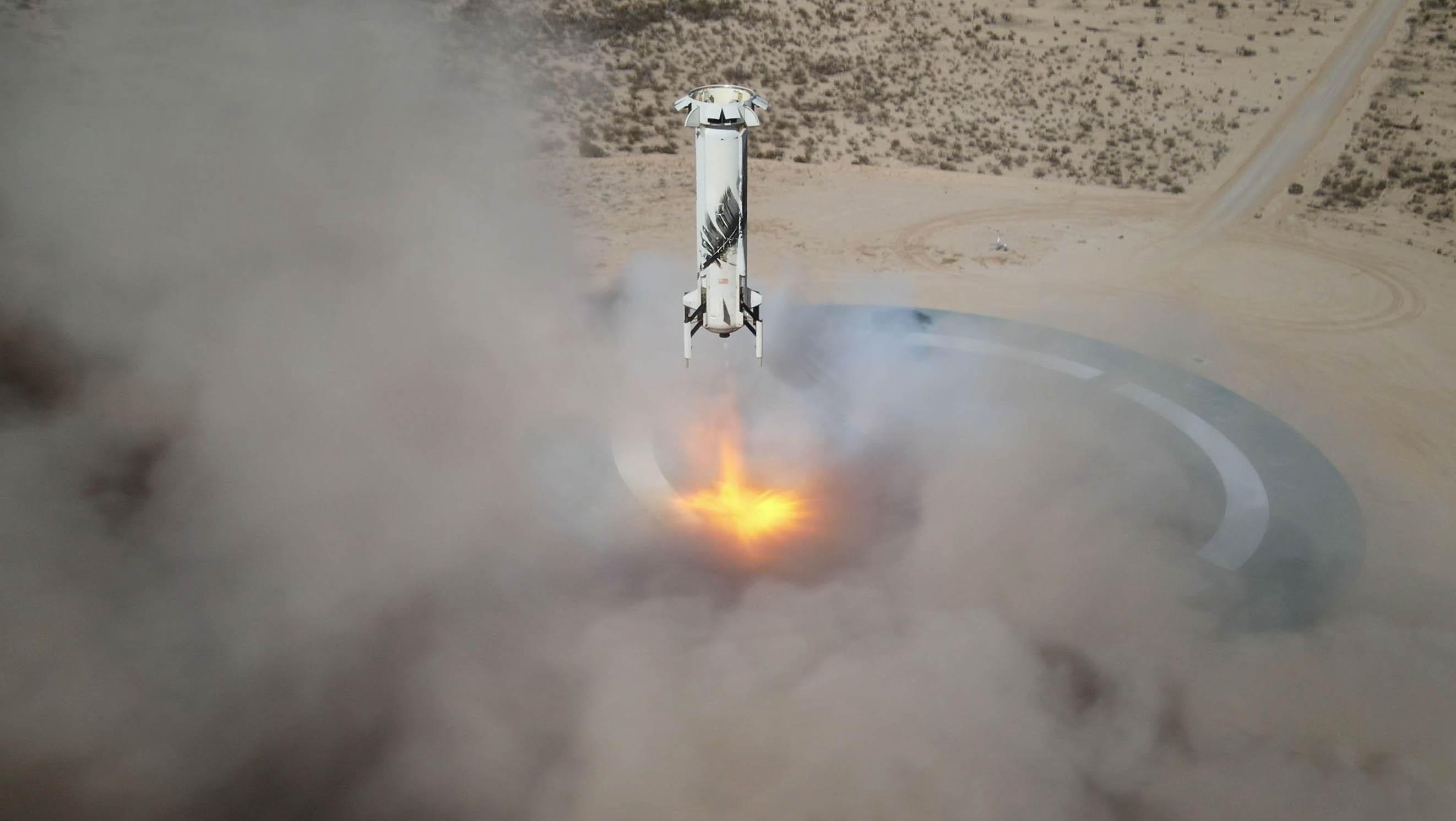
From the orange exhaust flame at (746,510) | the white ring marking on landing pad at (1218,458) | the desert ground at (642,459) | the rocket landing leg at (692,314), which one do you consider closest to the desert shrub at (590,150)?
the desert ground at (642,459)

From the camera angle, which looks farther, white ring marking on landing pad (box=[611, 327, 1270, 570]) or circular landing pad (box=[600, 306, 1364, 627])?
white ring marking on landing pad (box=[611, 327, 1270, 570])

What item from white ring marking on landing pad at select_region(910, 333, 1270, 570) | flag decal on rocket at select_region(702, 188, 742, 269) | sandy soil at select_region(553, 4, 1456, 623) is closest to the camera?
white ring marking on landing pad at select_region(910, 333, 1270, 570)

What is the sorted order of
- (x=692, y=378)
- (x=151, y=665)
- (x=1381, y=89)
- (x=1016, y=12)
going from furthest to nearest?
(x=1016, y=12) → (x=1381, y=89) → (x=692, y=378) → (x=151, y=665)

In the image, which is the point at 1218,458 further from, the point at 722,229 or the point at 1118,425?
the point at 722,229

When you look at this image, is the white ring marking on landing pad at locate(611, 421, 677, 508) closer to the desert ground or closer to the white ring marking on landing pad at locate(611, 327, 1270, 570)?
the white ring marking on landing pad at locate(611, 327, 1270, 570)

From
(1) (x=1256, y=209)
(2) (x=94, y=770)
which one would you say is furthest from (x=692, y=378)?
(1) (x=1256, y=209)

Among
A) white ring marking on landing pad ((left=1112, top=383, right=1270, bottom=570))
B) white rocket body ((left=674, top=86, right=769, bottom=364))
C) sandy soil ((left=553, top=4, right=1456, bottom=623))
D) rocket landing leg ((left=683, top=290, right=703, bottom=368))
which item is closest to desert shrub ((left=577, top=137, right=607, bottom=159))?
sandy soil ((left=553, top=4, right=1456, bottom=623))

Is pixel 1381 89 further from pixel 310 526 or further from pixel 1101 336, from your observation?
pixel 310 526
